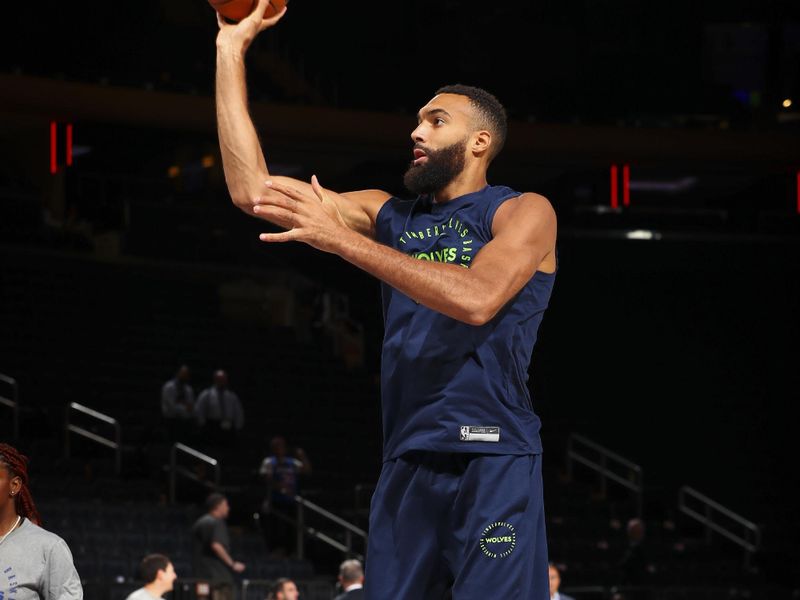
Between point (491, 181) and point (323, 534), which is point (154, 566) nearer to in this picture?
point (323, 534)

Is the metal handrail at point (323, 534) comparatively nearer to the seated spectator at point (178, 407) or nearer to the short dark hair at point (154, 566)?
the seated spectator at point (178, 407)

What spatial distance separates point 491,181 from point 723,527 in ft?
22.6

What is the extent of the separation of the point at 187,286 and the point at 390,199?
20478mm

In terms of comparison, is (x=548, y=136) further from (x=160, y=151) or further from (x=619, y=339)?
(x=160, y=151)

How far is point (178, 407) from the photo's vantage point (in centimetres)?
1756

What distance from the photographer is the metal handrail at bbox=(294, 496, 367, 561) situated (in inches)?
607

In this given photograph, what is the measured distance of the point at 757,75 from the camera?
23938mm

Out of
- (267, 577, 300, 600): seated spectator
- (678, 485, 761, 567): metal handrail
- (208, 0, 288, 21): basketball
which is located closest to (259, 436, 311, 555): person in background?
(267, 577, 300, 600): seated spectator

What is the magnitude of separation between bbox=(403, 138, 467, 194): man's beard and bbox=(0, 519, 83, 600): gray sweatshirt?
2675 millimetres

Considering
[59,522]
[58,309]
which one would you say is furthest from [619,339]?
[59,522]

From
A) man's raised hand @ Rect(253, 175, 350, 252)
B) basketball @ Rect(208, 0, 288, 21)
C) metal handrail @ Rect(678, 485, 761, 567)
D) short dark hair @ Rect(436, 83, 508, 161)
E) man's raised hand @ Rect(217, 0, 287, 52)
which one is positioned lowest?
metal handrail @ Rect(678, 485, 761, 567)

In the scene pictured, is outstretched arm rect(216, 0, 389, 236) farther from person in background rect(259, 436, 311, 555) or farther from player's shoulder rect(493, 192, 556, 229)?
person in background rect(259, 436, 311, 555)

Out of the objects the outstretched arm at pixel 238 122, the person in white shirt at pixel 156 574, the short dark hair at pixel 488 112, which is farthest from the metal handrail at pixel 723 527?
the outstretched arm at pixel 238 122

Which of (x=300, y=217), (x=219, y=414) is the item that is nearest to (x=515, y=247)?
(x=300, y=217)
